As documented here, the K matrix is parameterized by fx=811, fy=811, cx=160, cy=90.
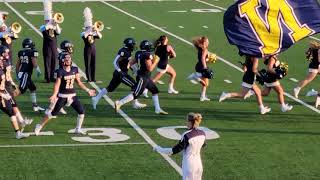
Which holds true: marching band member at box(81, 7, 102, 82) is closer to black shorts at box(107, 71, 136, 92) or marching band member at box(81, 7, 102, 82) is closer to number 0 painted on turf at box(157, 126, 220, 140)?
black shorts at box(107, 71, 136, 92)

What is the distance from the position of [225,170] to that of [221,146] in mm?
1583

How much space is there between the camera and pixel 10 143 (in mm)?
15172

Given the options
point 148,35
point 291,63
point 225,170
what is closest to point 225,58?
point 291,63

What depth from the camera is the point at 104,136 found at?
1576cm

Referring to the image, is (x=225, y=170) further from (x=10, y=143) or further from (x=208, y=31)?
(x=208, y=31)

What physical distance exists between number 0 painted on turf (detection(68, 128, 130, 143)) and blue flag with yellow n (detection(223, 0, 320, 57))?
3400 mm

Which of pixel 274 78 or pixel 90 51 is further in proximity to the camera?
pixel 90 51

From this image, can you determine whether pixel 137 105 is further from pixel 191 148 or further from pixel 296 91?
pixel 191 148

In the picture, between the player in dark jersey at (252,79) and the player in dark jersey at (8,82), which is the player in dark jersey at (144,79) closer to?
the player in dark jersey at (252,79)

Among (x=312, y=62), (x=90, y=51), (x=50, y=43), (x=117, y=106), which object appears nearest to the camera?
(x=117, y=106)

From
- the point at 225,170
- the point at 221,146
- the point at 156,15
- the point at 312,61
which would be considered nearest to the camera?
the point at 225,170

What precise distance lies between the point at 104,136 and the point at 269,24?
416 cm

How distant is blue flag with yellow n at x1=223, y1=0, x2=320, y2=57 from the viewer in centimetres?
1341

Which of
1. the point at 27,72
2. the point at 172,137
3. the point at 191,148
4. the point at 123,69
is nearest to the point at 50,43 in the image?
the point at 27,72
